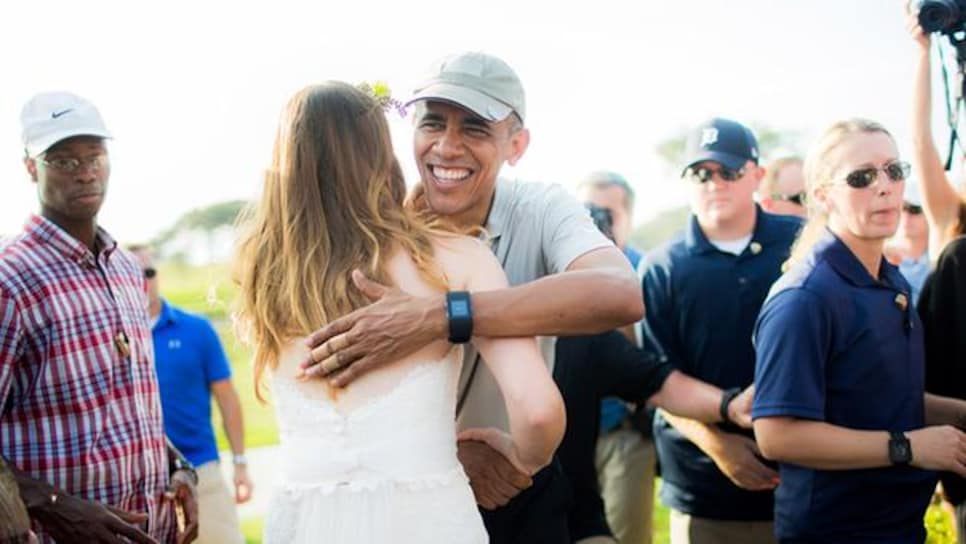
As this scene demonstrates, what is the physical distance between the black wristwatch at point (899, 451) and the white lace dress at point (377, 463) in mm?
1440

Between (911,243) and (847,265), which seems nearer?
(847,265)

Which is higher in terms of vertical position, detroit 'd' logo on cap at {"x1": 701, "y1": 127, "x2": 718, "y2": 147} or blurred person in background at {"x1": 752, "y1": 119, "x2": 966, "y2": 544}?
detroit 'd' logo on cap at {"x1": 701, "y1": 127, "x2": 718, "y2": 147}

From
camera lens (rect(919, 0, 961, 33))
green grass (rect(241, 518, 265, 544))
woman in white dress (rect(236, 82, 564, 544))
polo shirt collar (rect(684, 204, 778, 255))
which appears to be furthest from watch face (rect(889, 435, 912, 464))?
green grass (rect(241, 518, 265, 544))

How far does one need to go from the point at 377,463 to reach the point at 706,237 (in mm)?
2488

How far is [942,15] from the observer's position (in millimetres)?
3678

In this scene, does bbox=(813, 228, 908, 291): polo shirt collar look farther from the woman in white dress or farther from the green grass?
the green grass

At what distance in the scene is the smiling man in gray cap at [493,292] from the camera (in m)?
2.37

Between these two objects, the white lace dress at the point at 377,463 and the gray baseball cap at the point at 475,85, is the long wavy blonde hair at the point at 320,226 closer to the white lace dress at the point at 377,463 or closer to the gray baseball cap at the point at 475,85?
the white lace dress at the point at 377,463

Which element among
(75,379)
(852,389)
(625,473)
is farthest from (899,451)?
(75,379)

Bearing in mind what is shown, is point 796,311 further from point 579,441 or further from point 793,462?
point 579,441

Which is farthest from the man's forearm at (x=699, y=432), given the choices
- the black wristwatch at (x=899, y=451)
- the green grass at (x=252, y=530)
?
the green grass at (x=252, y=530)

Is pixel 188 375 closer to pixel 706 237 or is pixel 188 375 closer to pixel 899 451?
pixel 706 237

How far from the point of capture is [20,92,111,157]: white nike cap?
3.46 meters

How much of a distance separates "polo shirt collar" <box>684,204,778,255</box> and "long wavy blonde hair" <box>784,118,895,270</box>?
765 mm
